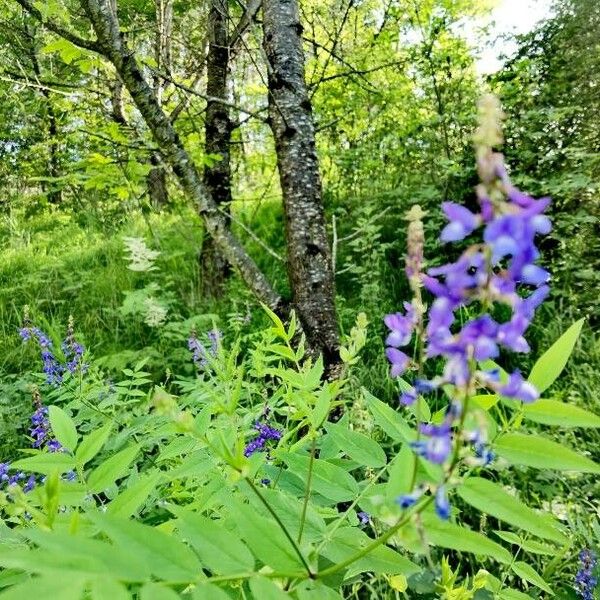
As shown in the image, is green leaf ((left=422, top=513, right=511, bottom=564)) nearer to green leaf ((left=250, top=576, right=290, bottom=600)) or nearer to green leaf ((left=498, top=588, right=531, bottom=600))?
green leaf ((left=250, top=576, right=290, bottom=600))

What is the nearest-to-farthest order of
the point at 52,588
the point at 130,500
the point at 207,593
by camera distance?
the point at 52,588
the point at 207,593
the point at 130,500

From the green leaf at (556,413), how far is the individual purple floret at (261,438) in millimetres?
913

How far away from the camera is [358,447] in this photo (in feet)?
3.03

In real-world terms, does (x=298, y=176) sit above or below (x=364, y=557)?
above

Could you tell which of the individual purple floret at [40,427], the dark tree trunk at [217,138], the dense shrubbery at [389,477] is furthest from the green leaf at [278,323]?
the dark tree trunk at [217,138]

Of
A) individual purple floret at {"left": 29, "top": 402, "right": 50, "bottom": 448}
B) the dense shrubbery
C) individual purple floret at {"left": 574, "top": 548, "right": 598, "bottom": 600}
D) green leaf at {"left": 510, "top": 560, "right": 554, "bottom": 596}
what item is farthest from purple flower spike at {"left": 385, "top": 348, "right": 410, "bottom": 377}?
individual purple floret at {"left": 29, "top": 402, "right": 50, "bottom": 448}

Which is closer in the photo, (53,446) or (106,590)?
(106,590)

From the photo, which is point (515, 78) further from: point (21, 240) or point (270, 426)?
point (21, 240)

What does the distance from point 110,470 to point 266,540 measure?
312 millimetres

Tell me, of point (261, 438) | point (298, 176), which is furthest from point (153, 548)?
point (298, 176)

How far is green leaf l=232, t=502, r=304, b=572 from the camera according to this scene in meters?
0.66

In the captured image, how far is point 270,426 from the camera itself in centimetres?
175

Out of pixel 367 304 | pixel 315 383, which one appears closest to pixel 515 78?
pixel 367 304

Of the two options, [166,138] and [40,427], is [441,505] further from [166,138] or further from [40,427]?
[166,138]
